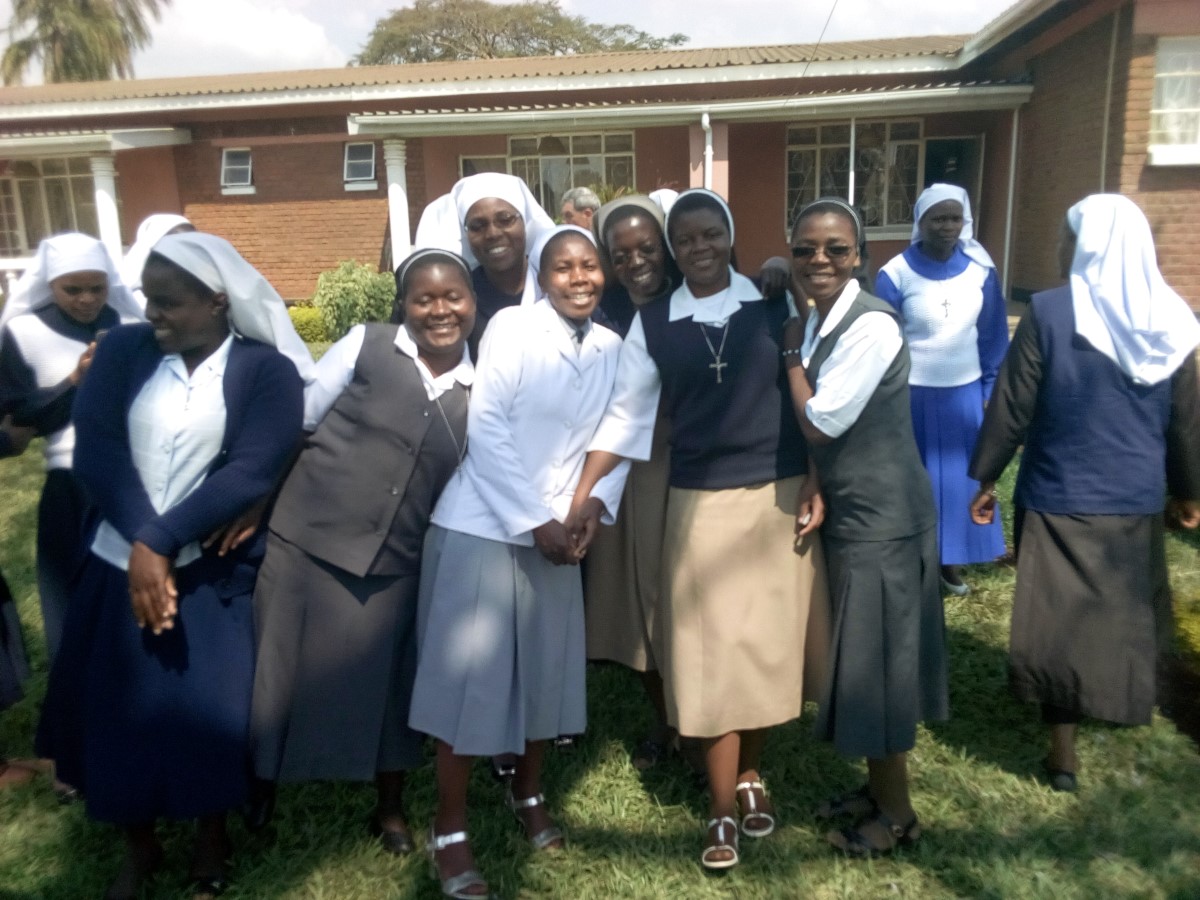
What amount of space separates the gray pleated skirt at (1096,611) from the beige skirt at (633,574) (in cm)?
124

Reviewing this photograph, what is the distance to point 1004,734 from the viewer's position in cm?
353

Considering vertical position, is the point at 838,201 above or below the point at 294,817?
above

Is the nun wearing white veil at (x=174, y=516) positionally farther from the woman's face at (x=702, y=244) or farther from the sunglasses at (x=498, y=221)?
the woman's face at (x=702, y=244)

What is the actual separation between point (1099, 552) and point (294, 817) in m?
2.76

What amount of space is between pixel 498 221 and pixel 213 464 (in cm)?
116

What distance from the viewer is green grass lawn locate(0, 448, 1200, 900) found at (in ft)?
8.96

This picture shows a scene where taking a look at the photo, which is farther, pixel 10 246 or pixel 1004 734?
pixel 10 246

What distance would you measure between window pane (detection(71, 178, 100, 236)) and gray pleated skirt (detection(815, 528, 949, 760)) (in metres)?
18.7

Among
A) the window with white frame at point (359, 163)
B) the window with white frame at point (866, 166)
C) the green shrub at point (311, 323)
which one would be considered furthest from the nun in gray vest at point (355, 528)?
the window with white frame at point (359, 163)

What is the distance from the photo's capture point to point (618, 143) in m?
15.2

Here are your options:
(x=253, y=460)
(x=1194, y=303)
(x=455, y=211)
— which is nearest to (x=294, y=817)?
(x=253, y=460)

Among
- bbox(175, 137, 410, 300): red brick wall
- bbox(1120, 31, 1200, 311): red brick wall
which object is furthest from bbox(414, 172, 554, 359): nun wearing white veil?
bbox(175, 137, 410, 300): red brick wall

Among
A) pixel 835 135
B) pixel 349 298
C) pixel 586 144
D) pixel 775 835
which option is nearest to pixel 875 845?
pixel 775 835

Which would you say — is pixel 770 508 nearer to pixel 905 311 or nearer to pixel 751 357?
pixel 751 357
